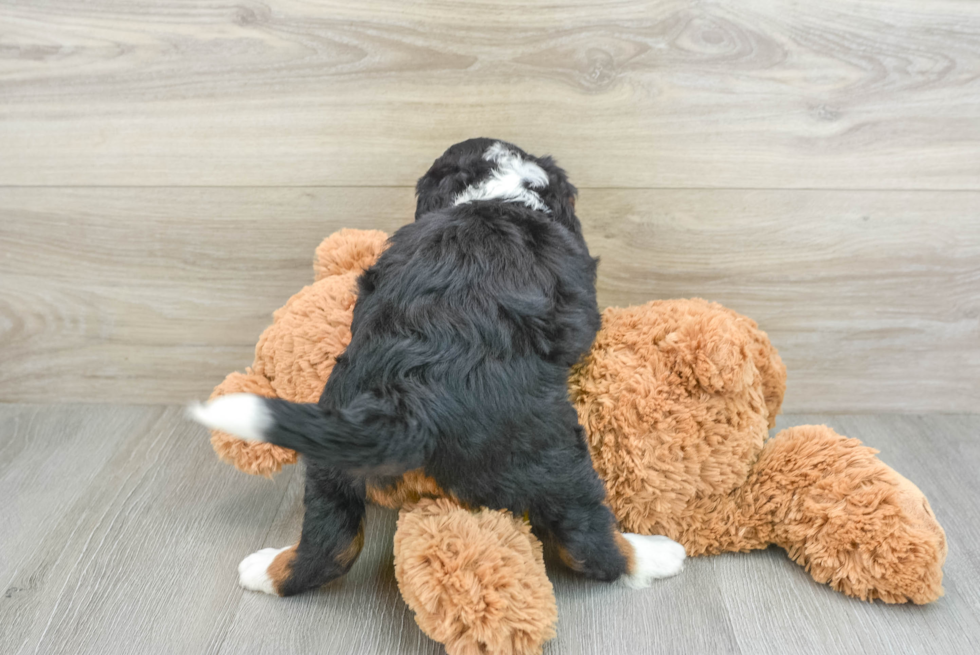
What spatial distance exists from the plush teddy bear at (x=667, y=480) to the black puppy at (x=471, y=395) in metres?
0.05

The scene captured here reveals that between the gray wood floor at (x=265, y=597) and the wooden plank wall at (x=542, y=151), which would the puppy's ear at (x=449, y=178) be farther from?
the gray wood floor at (x=265, y=597)

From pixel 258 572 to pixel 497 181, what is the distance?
69 centimetres

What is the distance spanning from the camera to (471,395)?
2.99 ft

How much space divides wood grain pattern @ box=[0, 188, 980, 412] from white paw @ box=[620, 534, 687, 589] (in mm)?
541

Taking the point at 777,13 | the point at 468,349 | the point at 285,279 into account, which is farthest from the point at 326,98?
the point at 777,13

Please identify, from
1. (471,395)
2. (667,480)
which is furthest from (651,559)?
(471,395)

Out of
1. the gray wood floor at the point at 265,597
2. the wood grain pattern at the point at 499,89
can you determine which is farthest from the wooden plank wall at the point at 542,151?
the gray wood floor at the point at 265,597

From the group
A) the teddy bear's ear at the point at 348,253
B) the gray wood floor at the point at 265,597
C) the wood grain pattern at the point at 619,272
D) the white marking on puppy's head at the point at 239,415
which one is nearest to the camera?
the white marking on puppy's head at the point at 239,415

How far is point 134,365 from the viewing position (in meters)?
1.59

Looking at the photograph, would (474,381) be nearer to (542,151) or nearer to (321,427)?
(321,427)

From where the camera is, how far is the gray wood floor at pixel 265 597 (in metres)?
0.99

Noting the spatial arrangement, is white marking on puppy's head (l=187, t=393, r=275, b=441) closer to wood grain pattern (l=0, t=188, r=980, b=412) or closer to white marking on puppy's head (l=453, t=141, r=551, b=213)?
white marking on puppy's head (l=453, t=141, r=551, b=213)

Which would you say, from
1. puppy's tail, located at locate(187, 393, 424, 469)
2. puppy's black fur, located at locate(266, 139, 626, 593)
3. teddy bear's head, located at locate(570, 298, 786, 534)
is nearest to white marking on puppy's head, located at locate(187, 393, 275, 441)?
puppy's tail, located at locate(187, 393, 424, 469)

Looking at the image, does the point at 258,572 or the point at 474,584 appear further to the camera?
the point at 258,572
